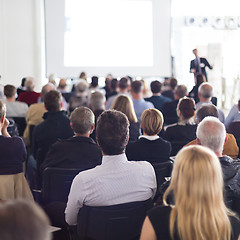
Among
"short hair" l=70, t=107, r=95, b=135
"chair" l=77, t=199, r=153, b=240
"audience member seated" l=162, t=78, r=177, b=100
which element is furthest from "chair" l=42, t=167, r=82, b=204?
"audience member seated" l=162, t=78, r=177, b=100

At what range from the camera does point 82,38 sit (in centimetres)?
1110

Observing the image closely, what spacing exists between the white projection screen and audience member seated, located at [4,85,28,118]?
5.22m

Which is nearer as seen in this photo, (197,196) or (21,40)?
(197,196)

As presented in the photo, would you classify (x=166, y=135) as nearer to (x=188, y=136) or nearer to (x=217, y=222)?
(x=188, y=136)

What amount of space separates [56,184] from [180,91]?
150 inches

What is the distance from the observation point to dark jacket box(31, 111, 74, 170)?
4.24 metres

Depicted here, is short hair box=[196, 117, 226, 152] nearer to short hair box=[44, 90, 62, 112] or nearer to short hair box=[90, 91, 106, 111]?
short hair box=[44, 90, 62, 112]

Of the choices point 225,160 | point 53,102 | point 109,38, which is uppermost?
point 109,38

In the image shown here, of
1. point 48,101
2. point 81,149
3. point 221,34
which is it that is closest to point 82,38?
point 221,34

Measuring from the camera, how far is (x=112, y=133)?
242cm

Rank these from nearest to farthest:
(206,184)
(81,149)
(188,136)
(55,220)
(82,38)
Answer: (206,184) < (55,220) < (81,149) < (188,136) < (82,38)

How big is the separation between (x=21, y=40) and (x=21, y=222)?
38.7 ft

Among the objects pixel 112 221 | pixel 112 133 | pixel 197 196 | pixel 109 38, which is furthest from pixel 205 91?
pixel 109 38

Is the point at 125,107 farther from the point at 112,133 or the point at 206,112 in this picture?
the point at 112,133
